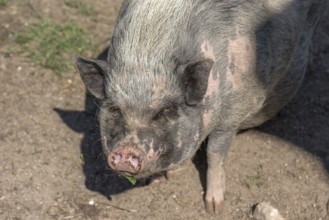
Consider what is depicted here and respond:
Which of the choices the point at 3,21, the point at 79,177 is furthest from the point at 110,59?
the point at 3,21

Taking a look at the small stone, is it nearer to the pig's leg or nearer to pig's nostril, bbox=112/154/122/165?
the pig's leg

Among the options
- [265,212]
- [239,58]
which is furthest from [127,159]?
[265,212]

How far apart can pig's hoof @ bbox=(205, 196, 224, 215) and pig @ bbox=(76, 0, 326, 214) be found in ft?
1.39

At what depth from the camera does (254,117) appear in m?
4.79

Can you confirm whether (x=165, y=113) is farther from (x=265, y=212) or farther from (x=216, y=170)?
(x=265, y=212)

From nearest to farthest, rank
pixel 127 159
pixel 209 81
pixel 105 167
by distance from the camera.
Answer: pixel 127 159
pixel 209 81
pixel 105 167

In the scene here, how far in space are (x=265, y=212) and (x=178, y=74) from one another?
1.24 m

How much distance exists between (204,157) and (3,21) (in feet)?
7.95

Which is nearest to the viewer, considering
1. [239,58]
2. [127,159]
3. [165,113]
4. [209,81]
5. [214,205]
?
[127,159]

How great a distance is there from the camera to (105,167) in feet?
15.6

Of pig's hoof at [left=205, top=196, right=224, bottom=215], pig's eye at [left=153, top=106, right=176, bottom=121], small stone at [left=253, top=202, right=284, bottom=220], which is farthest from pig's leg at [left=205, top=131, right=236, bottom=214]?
pig's eye at [left=153, top=106, right=176, bottom=121]

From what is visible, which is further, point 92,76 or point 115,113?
point 92,76

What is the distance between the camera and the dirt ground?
A: 4473 mm

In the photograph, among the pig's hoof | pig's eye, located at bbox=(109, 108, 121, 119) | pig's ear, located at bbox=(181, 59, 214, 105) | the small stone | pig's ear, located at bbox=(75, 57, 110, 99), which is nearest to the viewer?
pig's ear, located at bbox=(181, 59, 214, 105)
